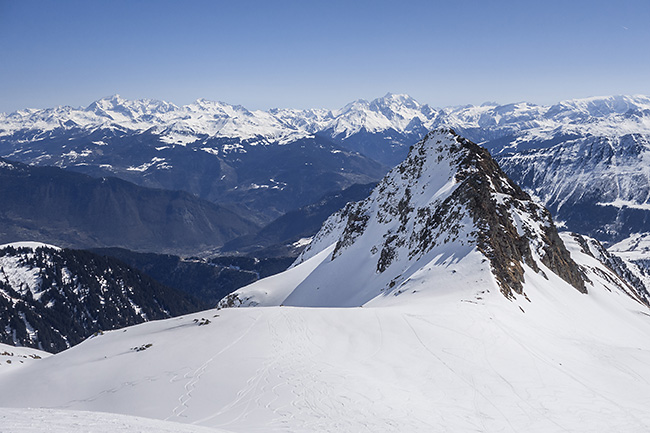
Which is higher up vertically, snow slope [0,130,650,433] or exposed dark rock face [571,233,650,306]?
snow slope [0,130,650,433]

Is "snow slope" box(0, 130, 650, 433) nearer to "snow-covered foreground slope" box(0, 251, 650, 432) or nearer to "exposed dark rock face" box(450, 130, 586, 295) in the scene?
"snow-covered foreground slope" box(0, 251, 650, 432)

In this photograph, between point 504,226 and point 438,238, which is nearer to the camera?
point 504,226

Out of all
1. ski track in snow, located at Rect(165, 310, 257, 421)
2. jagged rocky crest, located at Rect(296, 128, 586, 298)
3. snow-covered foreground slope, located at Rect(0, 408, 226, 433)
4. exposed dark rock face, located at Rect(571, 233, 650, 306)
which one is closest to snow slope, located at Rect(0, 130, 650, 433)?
ski track in snow, located at Rect(165, 310, 257, 421)

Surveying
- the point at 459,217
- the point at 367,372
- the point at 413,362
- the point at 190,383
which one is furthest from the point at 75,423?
the point at 459,217

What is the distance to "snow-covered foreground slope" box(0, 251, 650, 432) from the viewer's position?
27750mm

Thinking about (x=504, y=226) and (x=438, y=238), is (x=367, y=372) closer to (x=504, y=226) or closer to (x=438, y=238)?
(x=438, y=238)

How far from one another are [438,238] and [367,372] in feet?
131

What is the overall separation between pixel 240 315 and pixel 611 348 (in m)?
38.3

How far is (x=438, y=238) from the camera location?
229 feet

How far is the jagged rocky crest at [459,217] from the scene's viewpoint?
62.6 m

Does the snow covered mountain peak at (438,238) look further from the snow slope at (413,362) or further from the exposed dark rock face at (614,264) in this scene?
the exposed dark rock face at (614,264)

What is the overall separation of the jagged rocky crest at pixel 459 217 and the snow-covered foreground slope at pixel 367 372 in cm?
1203

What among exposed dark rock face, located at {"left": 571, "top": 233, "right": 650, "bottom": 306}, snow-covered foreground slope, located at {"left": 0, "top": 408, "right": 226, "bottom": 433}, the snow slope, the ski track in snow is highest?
snow-covered foreground slope, located at {"left": 0, "top": 408, "right": 226, "bottom": 433}

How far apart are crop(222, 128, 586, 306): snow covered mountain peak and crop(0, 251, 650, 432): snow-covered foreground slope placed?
8.27m
